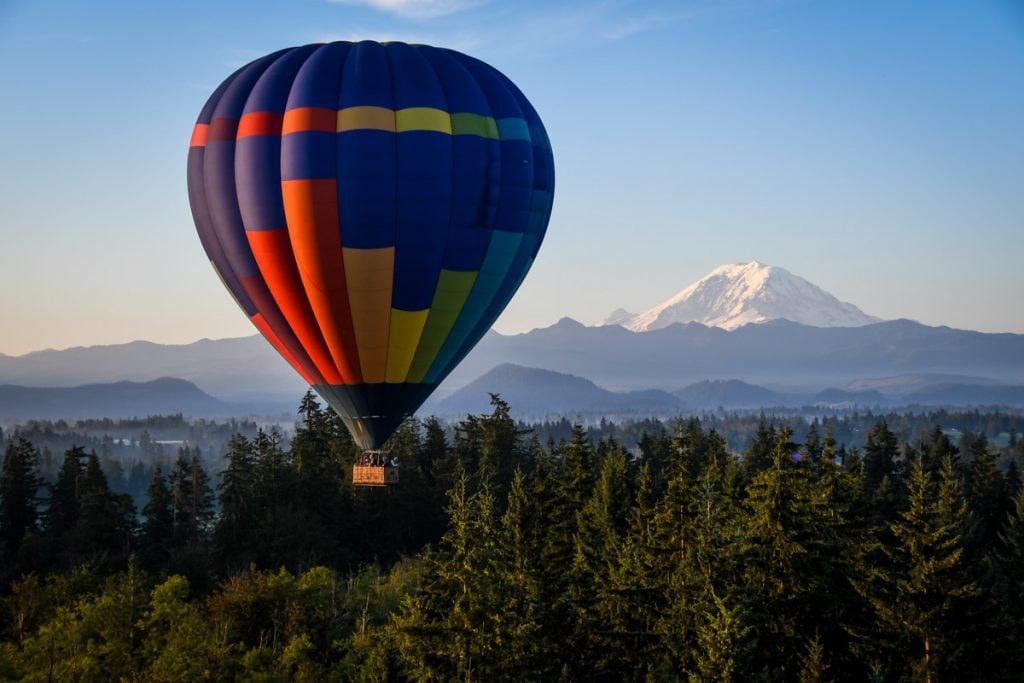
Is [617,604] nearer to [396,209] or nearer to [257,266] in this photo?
[396,209]

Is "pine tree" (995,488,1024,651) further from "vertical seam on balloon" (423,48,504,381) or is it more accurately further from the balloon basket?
the balloon basket

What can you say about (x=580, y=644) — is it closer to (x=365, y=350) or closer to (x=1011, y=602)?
(x=365, y=350)

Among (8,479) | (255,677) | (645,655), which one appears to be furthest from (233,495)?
(645,655)

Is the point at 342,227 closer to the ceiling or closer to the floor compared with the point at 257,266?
closer to the ceiling

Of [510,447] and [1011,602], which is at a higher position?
[510,447]

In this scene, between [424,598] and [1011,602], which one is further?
[1011,602]

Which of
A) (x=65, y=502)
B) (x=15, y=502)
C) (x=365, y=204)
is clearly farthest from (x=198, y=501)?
(x=365, y=204)

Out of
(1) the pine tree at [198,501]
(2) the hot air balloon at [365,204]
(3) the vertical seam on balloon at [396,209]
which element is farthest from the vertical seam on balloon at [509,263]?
(1) the pine tree at [198,501]
